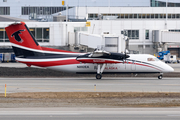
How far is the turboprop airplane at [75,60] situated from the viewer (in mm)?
34969

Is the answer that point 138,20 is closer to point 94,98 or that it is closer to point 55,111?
point 94,98

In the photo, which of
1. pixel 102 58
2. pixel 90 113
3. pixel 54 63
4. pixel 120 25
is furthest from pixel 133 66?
pixel 120 25

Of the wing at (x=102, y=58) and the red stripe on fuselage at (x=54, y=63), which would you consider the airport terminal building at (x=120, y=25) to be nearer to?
the red stripe on fuselage at (x=54, y=63)

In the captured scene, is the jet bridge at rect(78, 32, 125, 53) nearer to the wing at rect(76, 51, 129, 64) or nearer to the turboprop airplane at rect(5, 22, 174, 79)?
the turboprop airplane at rect(5, 22, 174, 79)

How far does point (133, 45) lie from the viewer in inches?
2923

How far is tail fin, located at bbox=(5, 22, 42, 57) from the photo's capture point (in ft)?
115

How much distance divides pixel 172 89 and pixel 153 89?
1.76 meters

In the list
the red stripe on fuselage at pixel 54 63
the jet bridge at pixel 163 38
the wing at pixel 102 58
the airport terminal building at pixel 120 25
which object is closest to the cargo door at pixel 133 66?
the wing at pixel 102 58

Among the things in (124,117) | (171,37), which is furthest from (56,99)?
(171,37)

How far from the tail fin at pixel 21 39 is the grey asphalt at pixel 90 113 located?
1849cm

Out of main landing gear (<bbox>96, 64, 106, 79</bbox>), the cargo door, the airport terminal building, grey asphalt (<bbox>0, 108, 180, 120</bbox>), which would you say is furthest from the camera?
the airport terminal building

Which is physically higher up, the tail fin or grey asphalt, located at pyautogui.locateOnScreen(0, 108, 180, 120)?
the tail fin

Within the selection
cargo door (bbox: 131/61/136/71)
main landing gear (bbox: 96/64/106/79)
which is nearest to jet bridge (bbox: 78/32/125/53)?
main landing gear (bbox: 96/64/106/79)

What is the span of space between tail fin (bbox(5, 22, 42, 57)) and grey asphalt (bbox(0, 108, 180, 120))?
1849 centimetres
